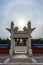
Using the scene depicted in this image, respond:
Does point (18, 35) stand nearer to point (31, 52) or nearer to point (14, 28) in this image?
point (14, 28)

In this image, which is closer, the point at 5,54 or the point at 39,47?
the point at 5,54

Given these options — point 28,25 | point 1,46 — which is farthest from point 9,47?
point 28,25

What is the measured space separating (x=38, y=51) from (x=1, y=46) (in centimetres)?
531

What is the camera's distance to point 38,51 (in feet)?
68.1

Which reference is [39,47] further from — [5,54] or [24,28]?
[5,54]

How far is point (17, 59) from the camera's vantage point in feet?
57.8

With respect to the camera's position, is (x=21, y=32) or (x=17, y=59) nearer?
(x=17, y=59)

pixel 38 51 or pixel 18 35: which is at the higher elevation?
pixel 18 35

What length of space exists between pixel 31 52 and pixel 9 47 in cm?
343

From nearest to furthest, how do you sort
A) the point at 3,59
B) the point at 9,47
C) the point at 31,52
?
the point at 3,59, the point at 31,52, the point at 9,47

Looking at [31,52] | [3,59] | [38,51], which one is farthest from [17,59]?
[38,51]

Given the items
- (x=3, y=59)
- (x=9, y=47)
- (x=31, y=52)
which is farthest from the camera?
(x=9, y=47)

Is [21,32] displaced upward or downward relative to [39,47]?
upward

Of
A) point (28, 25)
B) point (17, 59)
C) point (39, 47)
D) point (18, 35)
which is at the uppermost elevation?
point (28, 25)
